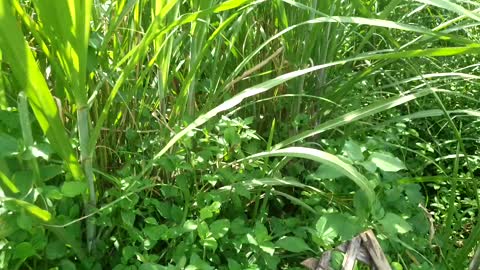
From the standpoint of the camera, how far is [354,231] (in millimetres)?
807

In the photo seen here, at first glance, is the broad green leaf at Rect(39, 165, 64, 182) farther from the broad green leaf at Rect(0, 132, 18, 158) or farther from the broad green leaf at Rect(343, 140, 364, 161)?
the broad green leaf at Rect(343, 140, 364, 161)

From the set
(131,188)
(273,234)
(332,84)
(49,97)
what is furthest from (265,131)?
(49,97)

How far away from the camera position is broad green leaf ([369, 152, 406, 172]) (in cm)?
84

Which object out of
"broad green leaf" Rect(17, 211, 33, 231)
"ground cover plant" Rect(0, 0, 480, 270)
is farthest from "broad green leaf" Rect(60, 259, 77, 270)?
"broad green leaf" Rect(17, 211, 33, 231)

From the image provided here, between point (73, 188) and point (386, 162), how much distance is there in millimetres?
422

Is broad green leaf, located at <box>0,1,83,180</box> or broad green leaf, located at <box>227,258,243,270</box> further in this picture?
broad green leaf, located at <box>227,258,243,270</box>

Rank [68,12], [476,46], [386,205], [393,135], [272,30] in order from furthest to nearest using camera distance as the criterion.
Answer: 1. [272,30]
2. [393,135]
3. [386,205]
4. [476,46]
5. [68,12]

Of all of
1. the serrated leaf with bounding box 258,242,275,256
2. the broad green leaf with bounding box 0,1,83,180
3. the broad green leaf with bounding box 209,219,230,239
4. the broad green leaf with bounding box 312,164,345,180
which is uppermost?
the broad green leaf with bounding box 0,1,83,180

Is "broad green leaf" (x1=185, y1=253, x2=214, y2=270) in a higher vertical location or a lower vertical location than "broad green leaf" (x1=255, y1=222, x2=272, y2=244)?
higher

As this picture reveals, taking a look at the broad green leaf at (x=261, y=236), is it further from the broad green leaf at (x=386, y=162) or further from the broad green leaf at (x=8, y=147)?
the broad green leaf at (x=8, y=147)

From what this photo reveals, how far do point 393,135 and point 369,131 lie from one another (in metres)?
0.10

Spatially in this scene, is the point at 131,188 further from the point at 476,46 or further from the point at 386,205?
the point at 476,46

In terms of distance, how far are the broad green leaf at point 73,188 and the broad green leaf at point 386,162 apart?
15.6 inches

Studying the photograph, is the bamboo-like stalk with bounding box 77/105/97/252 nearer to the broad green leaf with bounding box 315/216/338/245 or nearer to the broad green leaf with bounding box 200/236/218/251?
the broad green leaf with bounding box 200/236/218/251
